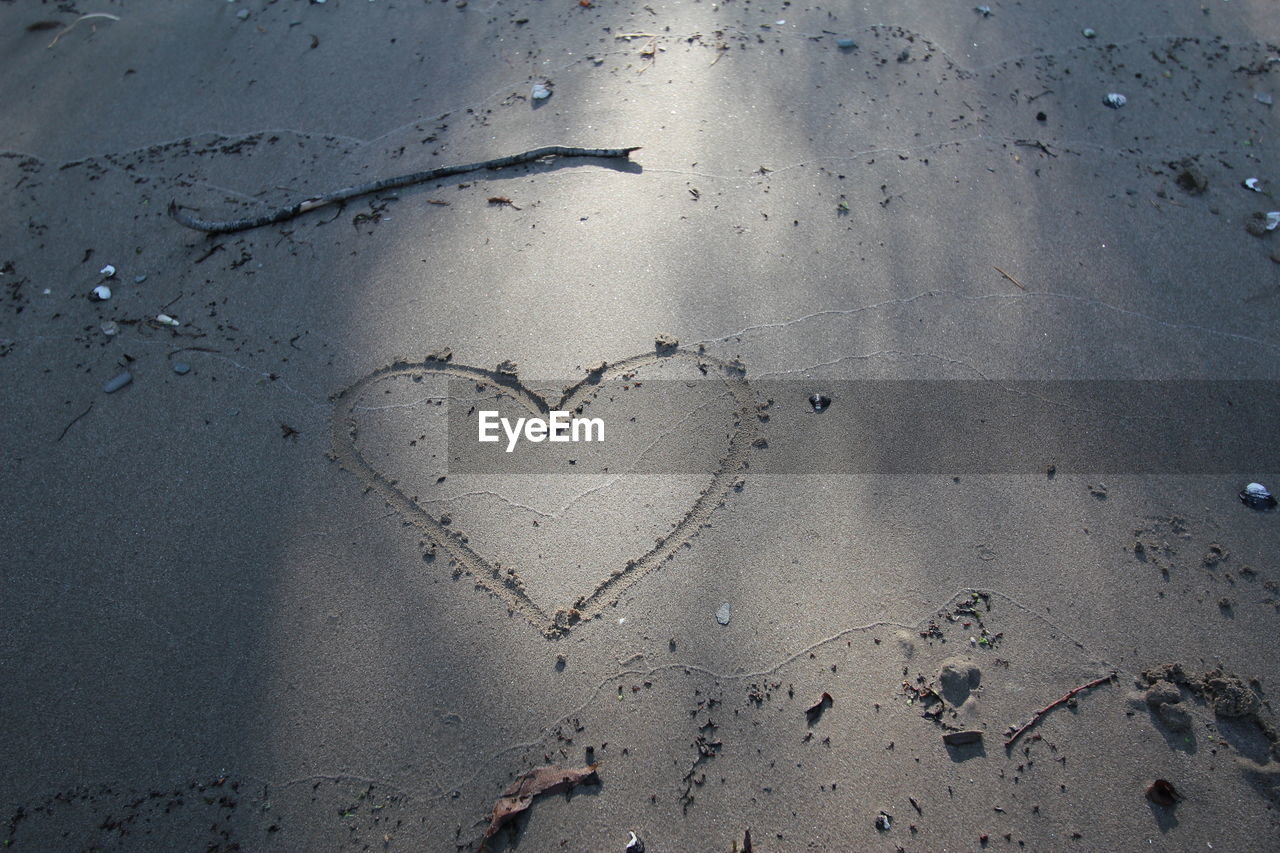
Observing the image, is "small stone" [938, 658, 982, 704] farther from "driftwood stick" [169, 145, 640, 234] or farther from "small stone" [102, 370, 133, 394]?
"small stone" [102, 370, 133, 394]

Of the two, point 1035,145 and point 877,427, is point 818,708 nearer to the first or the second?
point 877,427

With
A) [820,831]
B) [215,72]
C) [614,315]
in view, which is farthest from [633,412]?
[215,72]

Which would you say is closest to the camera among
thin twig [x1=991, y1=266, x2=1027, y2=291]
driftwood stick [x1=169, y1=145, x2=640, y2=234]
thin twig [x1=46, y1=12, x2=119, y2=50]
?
thin twig [x1=991, y1=266, x2=1027, y2=291]

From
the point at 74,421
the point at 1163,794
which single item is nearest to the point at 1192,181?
the point at 1163,794

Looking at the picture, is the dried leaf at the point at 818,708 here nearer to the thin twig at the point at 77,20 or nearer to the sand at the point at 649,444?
the sand at the point at 649,444

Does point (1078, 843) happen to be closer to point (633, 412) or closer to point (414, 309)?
point (633, 412)

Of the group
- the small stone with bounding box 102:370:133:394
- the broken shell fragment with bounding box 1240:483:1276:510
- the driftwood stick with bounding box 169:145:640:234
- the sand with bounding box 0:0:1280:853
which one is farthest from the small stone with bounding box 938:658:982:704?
the small stone with bounding box 102:370:133:394
